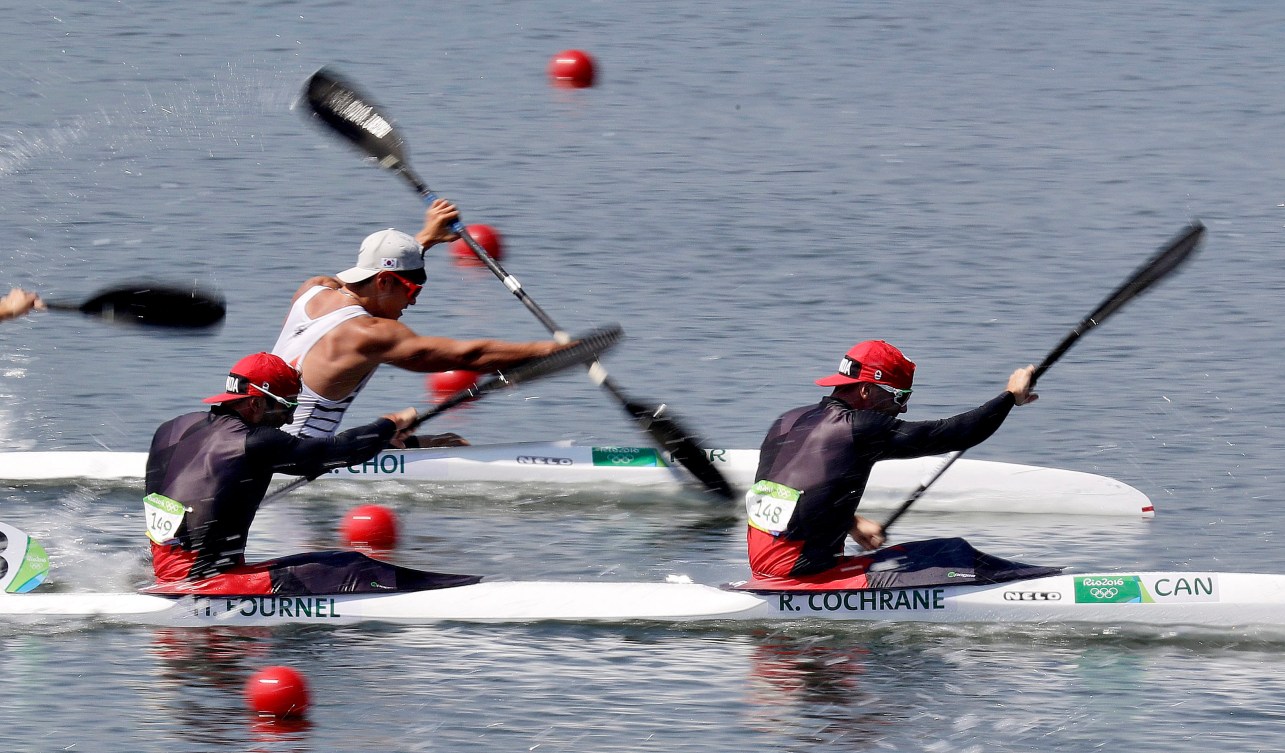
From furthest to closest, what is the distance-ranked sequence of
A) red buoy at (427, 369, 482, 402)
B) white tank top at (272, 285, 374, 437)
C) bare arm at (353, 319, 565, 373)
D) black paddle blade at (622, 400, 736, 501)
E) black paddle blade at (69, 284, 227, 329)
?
1. red buoy at (427, 369, 482, 402)
2. black paddle blade at (622, 400, 736, 501)
3. black paddle blade at (69, 284, 227, 329)
4. white tank top at (272, 285, 374, 437)
5. bare arm at (353, 319, 565, 373)

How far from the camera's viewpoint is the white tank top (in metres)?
12.3

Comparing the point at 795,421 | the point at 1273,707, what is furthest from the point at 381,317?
the point at 1273,707

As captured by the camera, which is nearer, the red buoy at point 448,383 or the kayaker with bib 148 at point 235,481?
the kayaker with bib 148 at point 235,481

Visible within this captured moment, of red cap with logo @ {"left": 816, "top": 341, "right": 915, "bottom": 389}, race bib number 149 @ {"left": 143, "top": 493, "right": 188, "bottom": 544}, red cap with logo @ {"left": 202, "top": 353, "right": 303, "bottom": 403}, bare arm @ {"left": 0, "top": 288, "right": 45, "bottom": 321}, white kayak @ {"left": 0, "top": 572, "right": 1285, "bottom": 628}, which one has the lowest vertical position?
white kayak @ {"left": 0, "top": 572, "right": 1285, "bottom": 628}

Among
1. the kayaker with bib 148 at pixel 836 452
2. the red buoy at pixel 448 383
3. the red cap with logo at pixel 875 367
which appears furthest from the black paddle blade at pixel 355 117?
the red cap with logo at pixel 875 367

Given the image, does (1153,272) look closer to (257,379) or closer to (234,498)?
(257,379)

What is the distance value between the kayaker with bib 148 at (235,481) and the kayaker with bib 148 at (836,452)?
202cm

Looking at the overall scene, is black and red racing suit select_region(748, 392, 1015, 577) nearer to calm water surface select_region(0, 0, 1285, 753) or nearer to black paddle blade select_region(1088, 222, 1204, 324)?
calm water surface select_region(0, 0, 1285, 753)

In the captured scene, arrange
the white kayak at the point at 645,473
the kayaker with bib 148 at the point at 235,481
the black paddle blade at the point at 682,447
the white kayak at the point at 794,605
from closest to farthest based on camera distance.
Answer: the kayaker with bib 148 at the point at 235,481 < the white kayak at the point at 794,605 < the white kayak at the point at 645,473 < the black paddle blade at the point at 682,447

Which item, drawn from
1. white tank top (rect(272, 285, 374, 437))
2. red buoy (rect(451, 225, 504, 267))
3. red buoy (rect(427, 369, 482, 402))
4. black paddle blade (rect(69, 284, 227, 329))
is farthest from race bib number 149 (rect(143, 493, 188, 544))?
red buoy (rect(451, 225, 504, 267))

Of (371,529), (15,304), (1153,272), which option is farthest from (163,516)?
(1153,272)

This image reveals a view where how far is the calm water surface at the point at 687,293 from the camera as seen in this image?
1009 centimetres

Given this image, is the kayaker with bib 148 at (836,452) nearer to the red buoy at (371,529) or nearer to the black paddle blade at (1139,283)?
the black paddle blade at (1139,283)

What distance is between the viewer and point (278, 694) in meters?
9.62
